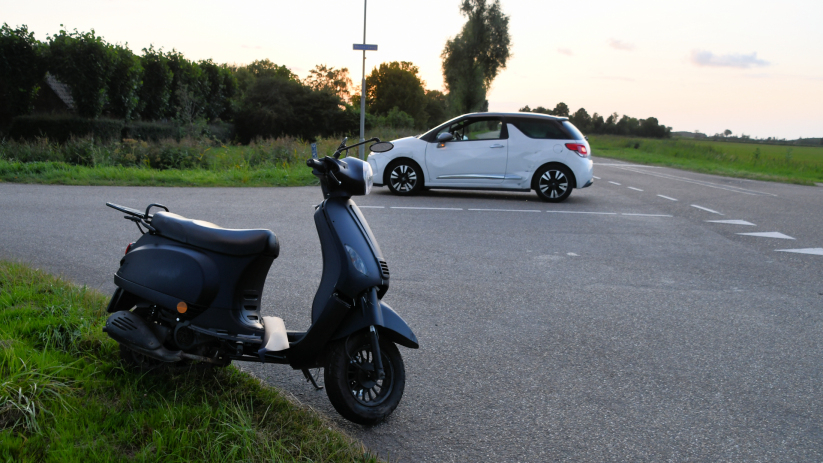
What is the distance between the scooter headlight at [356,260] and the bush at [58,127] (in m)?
39.7

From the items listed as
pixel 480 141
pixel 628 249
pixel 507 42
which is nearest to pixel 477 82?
pixel 507 42

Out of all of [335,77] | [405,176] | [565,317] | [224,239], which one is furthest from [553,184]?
[335,77]

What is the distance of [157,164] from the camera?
17984 millimetres

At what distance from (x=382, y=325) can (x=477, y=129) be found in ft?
32.9

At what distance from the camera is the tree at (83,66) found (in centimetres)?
4062

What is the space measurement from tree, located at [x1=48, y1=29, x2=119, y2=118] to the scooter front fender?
44343mm

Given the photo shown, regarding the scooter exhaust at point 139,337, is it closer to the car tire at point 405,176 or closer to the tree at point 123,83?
the car tire at point 405,176

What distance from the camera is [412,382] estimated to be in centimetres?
377

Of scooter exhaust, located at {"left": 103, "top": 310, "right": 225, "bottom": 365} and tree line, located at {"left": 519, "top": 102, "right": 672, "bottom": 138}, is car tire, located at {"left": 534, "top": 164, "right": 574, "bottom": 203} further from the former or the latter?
tree line, located at {"left": 519, "top": 102, "right": 672, "bottom": 138}

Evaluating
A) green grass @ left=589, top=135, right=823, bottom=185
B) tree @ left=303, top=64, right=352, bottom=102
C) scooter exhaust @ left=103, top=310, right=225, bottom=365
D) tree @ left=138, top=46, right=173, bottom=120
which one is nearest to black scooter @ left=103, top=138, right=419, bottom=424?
scooter exhaust @ left=103, top=310, right=225, bottom=365

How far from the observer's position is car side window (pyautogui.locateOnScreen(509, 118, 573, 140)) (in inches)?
489

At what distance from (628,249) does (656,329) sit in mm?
3289

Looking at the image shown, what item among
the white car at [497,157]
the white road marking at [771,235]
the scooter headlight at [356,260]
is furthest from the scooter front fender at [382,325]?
the white car at [497,157]

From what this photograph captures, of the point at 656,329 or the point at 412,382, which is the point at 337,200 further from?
the point at 656,329
